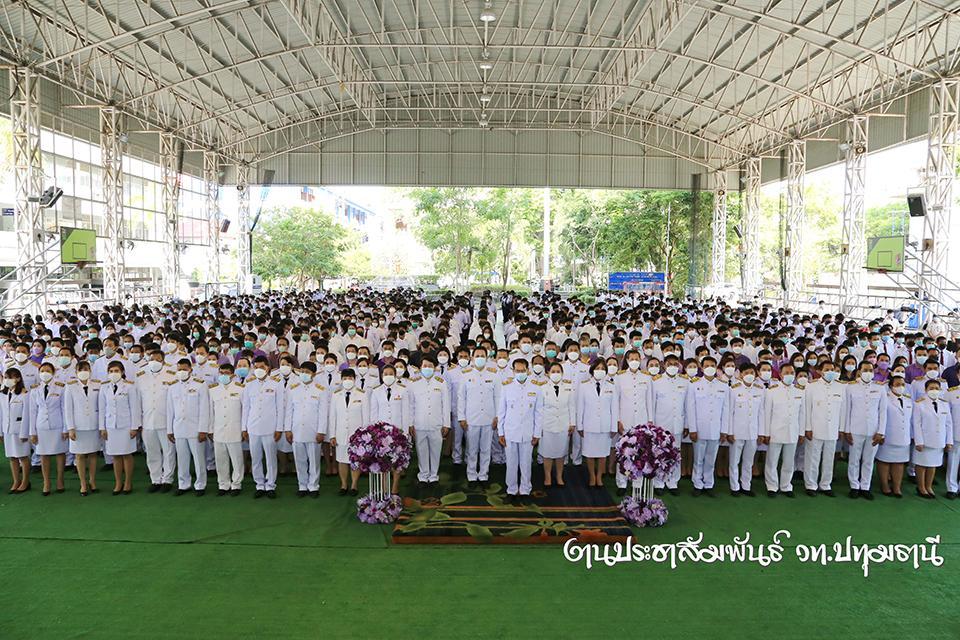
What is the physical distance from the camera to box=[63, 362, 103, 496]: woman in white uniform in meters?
6.50

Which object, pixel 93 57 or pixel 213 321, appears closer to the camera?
pixel 213 321

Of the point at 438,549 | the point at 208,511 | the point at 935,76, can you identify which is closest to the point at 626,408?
the point at 438,549

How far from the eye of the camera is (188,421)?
6.49 meters

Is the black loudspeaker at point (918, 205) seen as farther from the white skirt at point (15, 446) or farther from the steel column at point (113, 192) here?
the steel column at point (113, 192)

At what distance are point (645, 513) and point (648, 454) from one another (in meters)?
0.58

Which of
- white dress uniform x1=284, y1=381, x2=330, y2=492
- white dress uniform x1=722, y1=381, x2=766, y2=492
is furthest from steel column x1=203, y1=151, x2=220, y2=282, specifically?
white dress uniform x1=722, y1=381, x2=766, y2=492

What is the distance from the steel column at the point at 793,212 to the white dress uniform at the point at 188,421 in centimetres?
1966

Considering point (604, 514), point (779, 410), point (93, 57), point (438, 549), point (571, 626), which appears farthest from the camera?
point (93, 57)

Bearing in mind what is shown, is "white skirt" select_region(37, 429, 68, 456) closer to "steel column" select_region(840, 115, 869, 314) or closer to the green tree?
"steel column" select_region(840, 115, 869, 314)

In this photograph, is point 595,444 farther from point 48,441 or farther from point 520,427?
point 48,441

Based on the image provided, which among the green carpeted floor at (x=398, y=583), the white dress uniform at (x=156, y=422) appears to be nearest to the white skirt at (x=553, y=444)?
the green carpeted floor at (x=398, y=583)

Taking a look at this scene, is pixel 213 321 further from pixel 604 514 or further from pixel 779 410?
pixel 779 410

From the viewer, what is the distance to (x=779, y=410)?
6629 mm

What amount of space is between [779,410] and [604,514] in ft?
6.79
